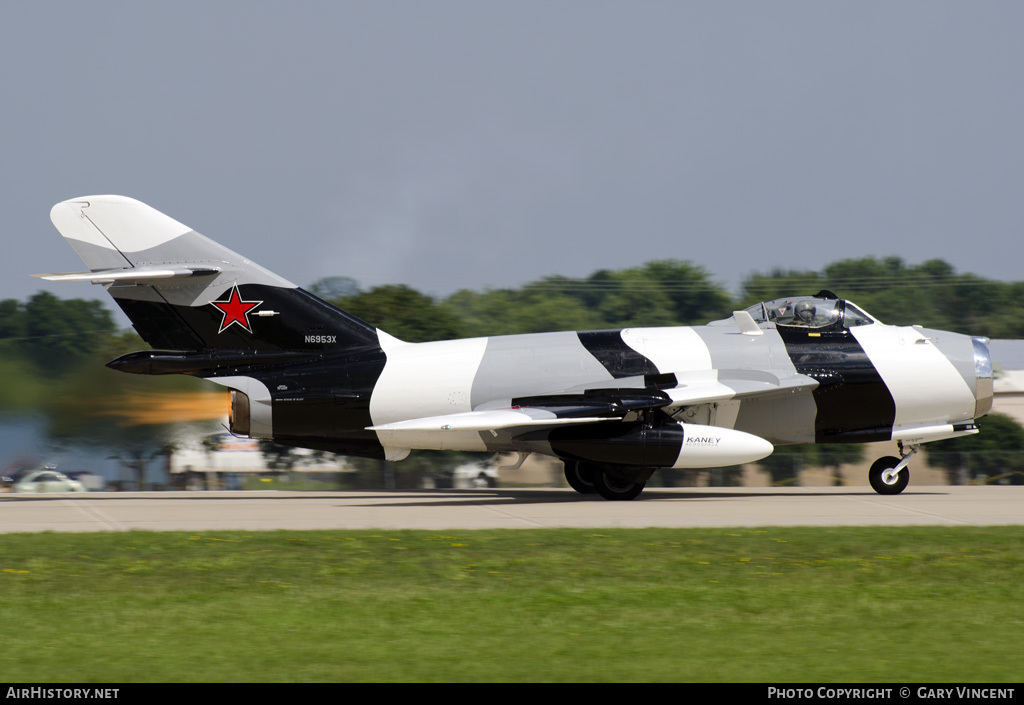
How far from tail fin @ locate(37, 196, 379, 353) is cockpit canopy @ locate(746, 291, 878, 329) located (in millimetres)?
6762

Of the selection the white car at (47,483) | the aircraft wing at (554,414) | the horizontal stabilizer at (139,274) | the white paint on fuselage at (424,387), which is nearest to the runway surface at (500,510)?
the white car at (47,483)

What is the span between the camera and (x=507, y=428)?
1822 cm

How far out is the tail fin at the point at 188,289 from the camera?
59.0ft

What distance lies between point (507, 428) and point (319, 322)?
359cm

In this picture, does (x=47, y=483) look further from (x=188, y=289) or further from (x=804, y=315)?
(x=804, y=315)

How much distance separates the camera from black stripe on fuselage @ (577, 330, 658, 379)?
18344 millimetres

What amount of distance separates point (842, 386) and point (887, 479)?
1909mm

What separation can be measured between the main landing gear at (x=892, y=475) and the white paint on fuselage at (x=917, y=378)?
548 mm

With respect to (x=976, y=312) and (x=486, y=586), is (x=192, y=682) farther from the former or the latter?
(x=976, y=312)

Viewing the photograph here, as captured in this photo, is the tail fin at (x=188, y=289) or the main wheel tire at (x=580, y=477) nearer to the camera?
the tail fin at (x=188, y=289)

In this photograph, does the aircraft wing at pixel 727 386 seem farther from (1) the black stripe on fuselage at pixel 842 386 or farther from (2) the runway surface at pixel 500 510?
(2) the runway surface at pixel 500 510

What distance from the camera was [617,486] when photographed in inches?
719

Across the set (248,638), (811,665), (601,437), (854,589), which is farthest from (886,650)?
(601,437)

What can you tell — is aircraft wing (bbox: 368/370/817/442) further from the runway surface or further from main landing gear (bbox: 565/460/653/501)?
the runway surface
